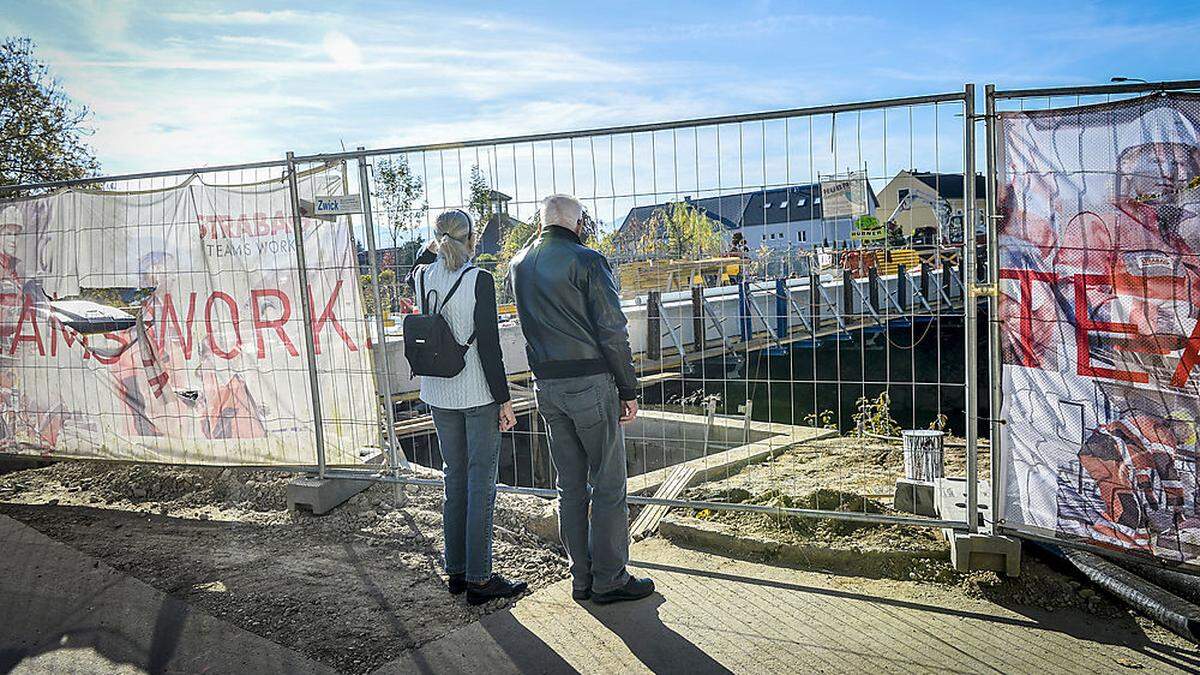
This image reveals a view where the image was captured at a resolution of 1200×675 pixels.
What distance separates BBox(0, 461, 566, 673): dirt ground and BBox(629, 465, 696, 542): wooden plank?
0.58 meters

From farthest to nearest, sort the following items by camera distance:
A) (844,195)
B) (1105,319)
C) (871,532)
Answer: (871,532) → (844,195) → (1105,319)

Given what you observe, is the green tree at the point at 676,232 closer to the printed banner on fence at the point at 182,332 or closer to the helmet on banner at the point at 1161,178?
the printed banner on fence at the point at 182,332

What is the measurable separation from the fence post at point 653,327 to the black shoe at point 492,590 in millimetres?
2139

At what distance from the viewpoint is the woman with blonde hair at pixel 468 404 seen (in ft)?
14.2

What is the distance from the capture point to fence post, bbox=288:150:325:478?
5848mm

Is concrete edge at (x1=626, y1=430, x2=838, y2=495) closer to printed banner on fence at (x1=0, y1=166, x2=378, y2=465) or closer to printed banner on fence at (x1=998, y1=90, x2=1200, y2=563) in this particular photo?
printed banner on fence at (x1=0, y1=166, x2=378, y2=465)

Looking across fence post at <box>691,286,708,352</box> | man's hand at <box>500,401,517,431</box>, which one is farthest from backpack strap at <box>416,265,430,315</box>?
fence post at <box>691,286,708,352</box>

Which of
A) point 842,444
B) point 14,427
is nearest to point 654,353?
point 842,444

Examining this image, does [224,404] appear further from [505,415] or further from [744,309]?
[744,309]

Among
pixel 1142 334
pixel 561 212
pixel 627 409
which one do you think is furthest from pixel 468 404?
pixel 1142 334

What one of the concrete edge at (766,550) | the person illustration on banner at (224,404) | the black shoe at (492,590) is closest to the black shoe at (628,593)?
the black shoe at (492,590)

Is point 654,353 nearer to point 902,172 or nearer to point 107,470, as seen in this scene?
Answer: point 902,172

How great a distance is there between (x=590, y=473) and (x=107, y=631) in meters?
2.43

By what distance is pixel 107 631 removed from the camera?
Answer: 14.0ft
